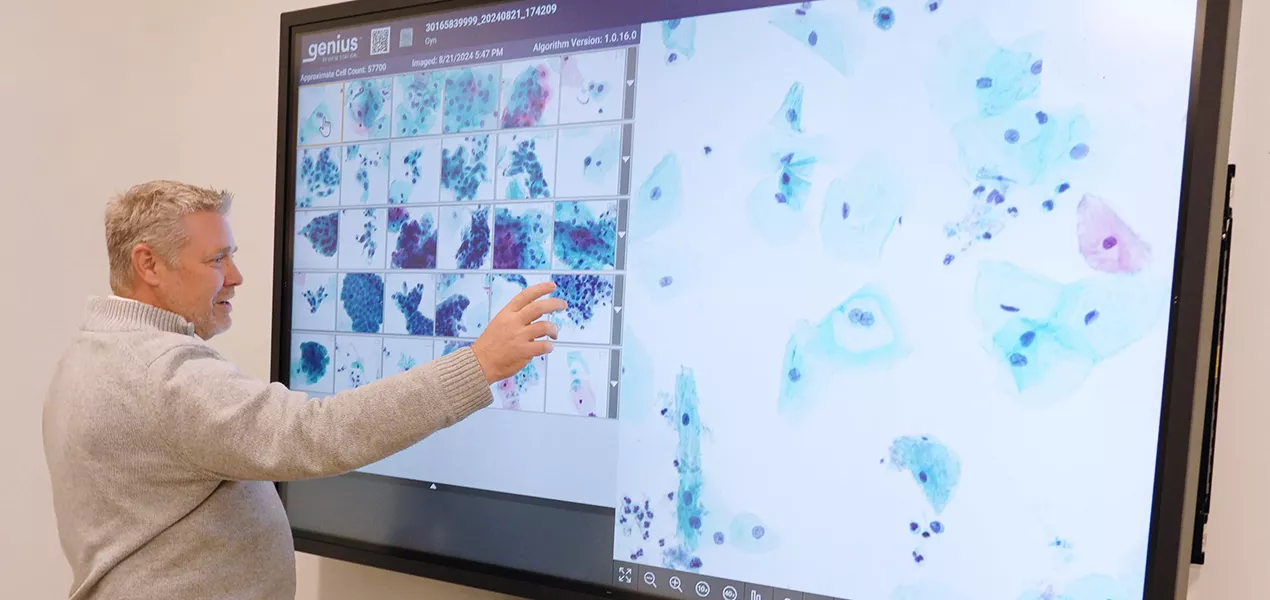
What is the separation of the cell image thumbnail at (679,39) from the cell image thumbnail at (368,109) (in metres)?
0.67

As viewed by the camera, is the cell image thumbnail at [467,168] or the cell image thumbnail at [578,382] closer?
the cell image thumbnail at [578,382]

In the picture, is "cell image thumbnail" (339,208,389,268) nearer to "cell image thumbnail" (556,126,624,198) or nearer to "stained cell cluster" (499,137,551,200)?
→ "stained cell cluster" (499,137,551,200)

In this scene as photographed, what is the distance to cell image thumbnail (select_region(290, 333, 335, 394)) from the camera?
1993 mm

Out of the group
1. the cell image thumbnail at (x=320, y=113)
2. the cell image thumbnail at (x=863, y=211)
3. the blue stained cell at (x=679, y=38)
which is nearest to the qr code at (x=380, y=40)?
the cell image thumbnail at (x=320, y=113)

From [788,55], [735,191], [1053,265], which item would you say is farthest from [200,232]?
[1053,265]

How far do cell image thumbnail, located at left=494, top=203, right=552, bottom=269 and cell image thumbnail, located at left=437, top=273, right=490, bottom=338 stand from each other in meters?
0.07

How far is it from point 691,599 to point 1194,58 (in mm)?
1082

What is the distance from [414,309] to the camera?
6.17 feet

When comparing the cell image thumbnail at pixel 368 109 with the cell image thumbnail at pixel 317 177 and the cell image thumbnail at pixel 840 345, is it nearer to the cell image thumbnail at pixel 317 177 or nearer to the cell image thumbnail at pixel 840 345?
the cell image thumbnail at pixel 317 177

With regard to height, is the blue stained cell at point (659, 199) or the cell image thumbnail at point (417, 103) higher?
the cell image thumbnail at point (417, 103)

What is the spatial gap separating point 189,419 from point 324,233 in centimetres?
70

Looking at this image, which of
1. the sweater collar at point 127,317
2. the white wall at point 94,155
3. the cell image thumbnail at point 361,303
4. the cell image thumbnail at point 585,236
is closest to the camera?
the sweater collar at point 127,317

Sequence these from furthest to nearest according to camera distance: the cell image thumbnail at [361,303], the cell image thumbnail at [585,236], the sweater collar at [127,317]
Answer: the cell image thumbnail at [361,303], the cell image thumbnail at [585,236], the sweater collar at [127,317]

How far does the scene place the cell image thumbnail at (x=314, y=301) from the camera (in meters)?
1.99
